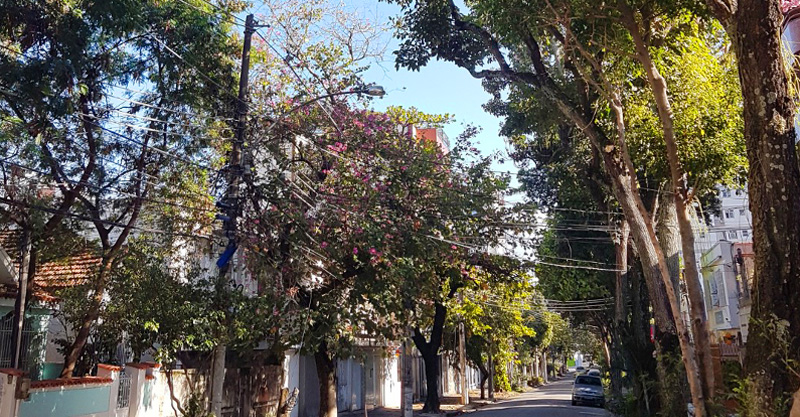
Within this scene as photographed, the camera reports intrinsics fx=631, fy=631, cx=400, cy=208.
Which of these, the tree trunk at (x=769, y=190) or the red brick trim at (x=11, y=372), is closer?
the tree trunk at (x=769, y=190)

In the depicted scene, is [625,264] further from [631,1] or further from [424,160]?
[631,1]

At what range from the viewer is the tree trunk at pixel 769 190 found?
257 inches

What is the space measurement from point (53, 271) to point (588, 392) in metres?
24.5

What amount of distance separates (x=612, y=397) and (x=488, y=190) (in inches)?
343

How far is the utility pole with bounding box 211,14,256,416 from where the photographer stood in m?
10.8

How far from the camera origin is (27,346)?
13.8m

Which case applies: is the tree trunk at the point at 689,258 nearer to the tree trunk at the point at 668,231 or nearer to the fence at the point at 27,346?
the tree trunk at the point at 668,231

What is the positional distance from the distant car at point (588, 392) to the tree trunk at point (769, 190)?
983 inches

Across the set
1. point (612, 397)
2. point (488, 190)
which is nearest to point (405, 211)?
point (488, 190)

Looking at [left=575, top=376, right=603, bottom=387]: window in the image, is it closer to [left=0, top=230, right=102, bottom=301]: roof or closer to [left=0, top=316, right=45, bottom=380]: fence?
[left=0, top=230, right=102, bottom=301]: roof

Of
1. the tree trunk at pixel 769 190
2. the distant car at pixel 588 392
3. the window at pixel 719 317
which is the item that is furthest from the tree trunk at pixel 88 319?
the window at pixel 719 317

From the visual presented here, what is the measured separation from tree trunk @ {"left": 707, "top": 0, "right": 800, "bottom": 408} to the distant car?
81.9ft

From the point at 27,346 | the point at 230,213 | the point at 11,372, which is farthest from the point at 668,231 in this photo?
the point at 27,346

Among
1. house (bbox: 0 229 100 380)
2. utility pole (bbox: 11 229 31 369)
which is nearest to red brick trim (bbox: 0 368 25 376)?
utility pole (bbox: 11 229 31 369)
